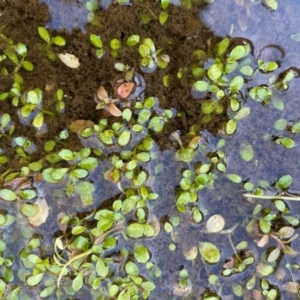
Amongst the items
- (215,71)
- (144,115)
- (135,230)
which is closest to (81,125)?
(144,115)

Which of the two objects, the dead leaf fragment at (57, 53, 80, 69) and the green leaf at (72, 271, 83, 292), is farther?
the dead leaf fragment at (57, 53, 80, 69)

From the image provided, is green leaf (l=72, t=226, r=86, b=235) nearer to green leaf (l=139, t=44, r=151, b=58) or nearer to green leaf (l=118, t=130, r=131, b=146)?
green leaf (l=118, t=130, r=131, b=146)

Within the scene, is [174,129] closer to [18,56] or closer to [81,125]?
[81,125]

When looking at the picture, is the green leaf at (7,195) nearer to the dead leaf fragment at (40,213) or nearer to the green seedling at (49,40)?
the dead leaf fragment at (40,213)

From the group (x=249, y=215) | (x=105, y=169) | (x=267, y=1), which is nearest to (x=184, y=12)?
(x=267, y=1)

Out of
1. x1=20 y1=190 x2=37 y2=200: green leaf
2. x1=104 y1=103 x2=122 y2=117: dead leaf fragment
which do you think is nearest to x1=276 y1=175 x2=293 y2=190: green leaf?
x1=104 y1=103 x2=122 y2=117: dead leaf fragment

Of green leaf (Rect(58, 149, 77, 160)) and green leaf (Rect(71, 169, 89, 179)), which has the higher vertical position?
green leaf (Rect(58, 149, 77, 160))
